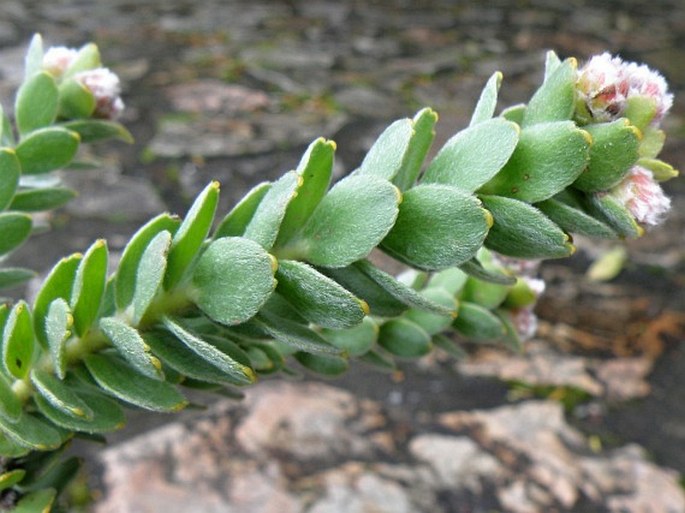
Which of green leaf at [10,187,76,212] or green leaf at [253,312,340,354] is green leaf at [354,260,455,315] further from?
green leaf at [10,187,76,212]

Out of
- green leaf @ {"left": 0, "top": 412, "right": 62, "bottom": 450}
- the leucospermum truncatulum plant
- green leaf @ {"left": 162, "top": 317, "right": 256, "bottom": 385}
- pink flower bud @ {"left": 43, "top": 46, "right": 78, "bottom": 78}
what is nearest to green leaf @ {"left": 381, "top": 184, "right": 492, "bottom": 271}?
the leucospermum truncatulum plant

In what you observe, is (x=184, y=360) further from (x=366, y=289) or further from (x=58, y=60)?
(x=58, y=60)

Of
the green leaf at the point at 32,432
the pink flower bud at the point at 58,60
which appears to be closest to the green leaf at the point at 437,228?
the green leaf at the point at 32,432

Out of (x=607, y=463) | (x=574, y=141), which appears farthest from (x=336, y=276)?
(x=607, y=463)

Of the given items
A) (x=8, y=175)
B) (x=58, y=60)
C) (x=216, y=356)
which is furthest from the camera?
(x=58, y=60)

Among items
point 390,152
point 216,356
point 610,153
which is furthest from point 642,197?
point 216,356

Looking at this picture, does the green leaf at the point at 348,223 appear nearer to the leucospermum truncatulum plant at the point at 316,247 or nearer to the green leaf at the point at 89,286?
the leucospermum truncatulum plant at the point at 316,247

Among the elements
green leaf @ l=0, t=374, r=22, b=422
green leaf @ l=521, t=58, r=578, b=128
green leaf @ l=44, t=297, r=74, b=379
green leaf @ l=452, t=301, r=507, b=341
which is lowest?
green leaf @ l=0, t=374, r=22, b=422
